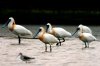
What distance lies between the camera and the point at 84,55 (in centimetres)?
1584

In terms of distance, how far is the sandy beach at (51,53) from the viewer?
1414 cm

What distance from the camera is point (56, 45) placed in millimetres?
18688

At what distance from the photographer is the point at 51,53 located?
16.2 metres

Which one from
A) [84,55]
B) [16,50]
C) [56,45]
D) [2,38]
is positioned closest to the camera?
[84,55]

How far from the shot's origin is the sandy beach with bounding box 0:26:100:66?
→ 46.4 feet
